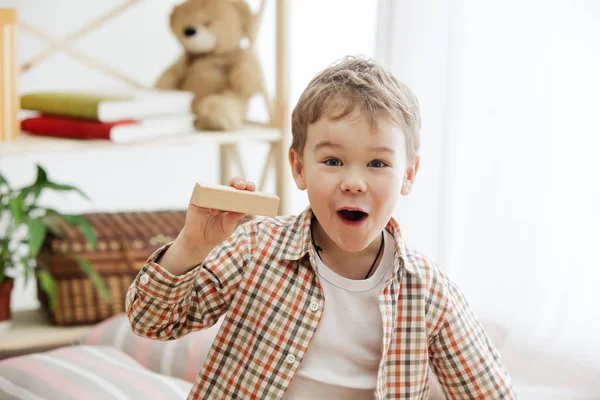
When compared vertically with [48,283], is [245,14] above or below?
above

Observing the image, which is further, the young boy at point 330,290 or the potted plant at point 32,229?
the potted plant at point 32,229

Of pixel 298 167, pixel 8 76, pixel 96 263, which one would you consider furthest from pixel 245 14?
pixel 298 167

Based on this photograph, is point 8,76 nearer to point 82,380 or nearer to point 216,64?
point 216,64

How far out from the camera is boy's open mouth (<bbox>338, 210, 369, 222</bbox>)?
97 cm

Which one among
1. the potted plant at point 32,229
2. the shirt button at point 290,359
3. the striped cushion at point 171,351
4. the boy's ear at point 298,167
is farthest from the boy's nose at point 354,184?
the potted plant at point 32,229

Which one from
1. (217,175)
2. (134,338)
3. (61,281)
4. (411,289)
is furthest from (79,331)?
(411,289)

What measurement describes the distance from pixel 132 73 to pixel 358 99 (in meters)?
1.63

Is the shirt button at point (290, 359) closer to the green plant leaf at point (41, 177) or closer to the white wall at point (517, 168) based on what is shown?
the white wall at point (517, 168)

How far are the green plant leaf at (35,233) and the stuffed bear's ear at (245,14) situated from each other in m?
0.73

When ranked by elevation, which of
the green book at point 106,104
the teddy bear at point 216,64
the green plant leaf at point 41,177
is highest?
the teddy bear at point 216,64

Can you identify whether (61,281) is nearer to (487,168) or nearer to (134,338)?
(134,338)

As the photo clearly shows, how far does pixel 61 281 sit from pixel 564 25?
1.26 meters

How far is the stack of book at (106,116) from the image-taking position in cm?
186

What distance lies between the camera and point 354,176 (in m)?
0.95
